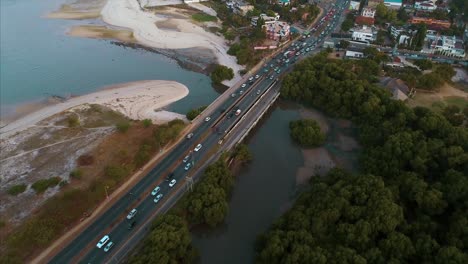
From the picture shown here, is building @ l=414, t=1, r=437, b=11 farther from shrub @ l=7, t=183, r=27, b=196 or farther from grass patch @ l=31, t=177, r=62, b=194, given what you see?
shrub @ l=7, t=183, r=27, b=196

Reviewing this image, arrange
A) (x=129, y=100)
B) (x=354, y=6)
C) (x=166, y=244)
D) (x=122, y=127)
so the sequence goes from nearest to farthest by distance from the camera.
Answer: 1. (x=166, y=244)
2. (x=122, y=127)
3. (x=129, y=100)
4. (x=354, y=6)

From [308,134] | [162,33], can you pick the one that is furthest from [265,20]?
[308,134]

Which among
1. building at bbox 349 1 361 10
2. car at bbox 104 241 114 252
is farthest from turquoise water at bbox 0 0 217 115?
building at bbox 349 1 361 10

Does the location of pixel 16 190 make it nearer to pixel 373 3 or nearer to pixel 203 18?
pixel 203 18

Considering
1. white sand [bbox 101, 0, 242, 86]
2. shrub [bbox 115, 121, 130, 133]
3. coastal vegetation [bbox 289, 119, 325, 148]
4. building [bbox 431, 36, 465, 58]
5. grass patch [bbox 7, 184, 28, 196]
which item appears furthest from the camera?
white sand [bbox 101, 0, 242, 86]

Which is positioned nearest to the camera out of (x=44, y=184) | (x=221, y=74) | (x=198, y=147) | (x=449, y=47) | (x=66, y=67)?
(x=44, y=184)

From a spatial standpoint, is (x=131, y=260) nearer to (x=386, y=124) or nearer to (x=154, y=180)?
(x=154, y=180)
